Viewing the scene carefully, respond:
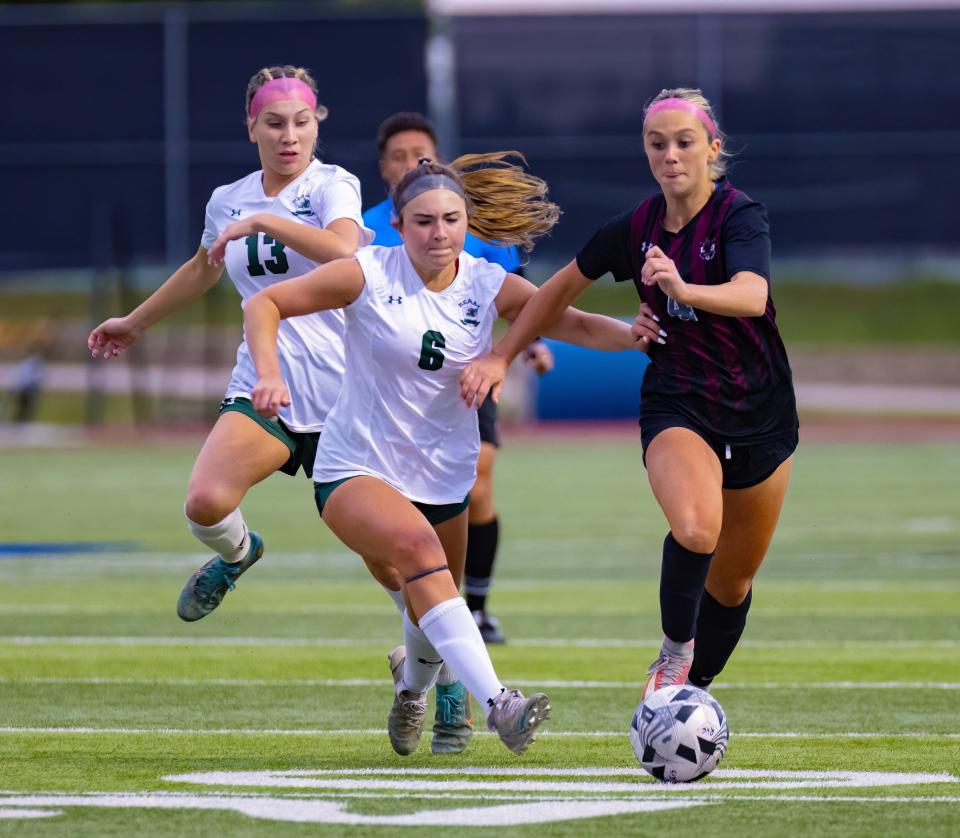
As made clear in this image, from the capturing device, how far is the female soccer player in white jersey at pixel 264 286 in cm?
713

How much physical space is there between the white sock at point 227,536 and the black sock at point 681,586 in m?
2.01

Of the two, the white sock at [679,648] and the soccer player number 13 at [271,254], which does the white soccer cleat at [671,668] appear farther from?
the soccer player number 13 at [271,254]

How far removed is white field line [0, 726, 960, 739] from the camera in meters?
6.61

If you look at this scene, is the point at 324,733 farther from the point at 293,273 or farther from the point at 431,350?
the point at 293,273

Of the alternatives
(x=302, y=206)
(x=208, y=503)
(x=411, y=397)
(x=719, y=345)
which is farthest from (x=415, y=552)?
(x=302, y=206)

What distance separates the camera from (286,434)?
7395mm

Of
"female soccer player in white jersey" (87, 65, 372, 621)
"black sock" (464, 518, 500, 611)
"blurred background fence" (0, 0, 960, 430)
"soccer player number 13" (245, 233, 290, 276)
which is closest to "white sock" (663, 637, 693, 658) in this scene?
"female soccer player in white jersey" (87, 65, 372, 621)

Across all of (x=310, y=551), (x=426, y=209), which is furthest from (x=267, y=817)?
(x=310, y=551)

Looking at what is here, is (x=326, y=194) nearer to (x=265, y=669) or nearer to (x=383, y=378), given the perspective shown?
(x=383, y=378)

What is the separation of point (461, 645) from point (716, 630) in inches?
49.9

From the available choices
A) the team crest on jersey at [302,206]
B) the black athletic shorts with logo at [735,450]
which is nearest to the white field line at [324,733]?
the black athletic shorts with logo at [735,450]

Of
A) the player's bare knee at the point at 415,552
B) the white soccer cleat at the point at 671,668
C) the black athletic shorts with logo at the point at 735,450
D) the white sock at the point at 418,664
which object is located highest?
the black athletic shorts with logo at the point at 735,450

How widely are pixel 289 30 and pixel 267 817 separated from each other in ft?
101

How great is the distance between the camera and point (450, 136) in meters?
33.3
